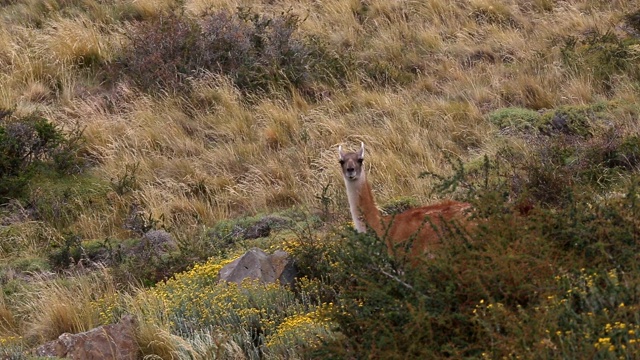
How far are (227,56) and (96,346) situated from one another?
8061mm

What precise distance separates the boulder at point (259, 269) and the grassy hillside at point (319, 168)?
13 centimetres

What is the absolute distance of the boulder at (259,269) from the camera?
8680mm

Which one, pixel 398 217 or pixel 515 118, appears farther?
pixel 515 118

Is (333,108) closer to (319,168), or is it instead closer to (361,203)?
(319,168)

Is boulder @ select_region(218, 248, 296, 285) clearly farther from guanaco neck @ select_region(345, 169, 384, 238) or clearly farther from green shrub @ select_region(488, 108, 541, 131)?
green shrub @ select_region(488, 108, 541, 131)

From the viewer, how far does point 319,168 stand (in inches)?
487

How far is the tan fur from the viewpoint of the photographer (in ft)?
23.3

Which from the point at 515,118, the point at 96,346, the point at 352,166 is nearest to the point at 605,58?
the point at 515,118

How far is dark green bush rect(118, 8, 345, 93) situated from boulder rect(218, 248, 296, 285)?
20.3ft

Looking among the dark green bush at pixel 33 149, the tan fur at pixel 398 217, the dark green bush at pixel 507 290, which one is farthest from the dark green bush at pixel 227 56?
the dark green bush at pixel 507 290

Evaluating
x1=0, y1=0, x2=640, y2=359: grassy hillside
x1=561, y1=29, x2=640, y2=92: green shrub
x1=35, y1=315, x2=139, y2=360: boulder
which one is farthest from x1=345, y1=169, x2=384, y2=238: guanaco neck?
x1=561, y1=29, x2=640, y2=92: green shrub

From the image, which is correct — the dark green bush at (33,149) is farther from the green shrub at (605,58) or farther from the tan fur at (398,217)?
the green shrub at (605,58)

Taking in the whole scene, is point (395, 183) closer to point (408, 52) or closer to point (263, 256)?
point (263, 256)

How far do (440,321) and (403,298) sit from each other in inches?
18.0
